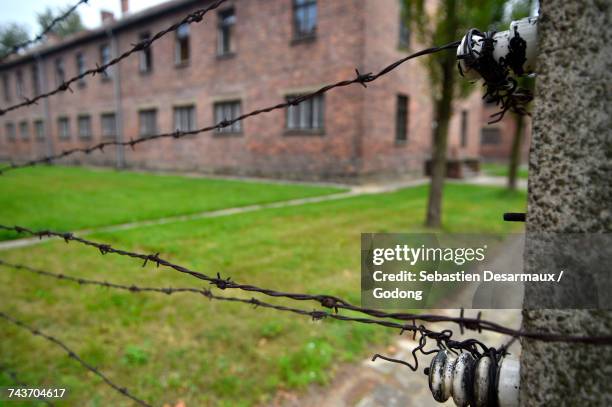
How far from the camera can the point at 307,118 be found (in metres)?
13.9

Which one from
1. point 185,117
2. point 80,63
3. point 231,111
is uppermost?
point 80,63

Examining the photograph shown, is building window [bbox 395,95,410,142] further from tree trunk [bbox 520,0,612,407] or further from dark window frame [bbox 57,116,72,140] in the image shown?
dark window frame [bbox 57,116,72,140]

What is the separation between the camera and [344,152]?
42.9ft

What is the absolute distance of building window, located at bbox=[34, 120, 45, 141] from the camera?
87.7ft

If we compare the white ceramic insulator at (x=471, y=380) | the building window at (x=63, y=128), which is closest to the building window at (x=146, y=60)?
the building window at (x=63, y=128)

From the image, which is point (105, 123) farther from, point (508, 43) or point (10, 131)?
point (508, 43)

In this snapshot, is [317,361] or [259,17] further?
[259,17]

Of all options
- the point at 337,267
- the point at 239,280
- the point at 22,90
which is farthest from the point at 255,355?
the point at 22,90

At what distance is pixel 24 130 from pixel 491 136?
3321 centimetres

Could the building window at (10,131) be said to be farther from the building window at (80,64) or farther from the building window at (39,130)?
the building window at (80,64)

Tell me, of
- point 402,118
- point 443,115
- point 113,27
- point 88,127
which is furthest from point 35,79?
point 443,115

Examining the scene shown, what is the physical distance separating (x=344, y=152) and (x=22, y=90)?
2559cm

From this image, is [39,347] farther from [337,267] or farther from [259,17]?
[259,17]

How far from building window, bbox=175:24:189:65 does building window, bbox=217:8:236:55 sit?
204 centimetres
